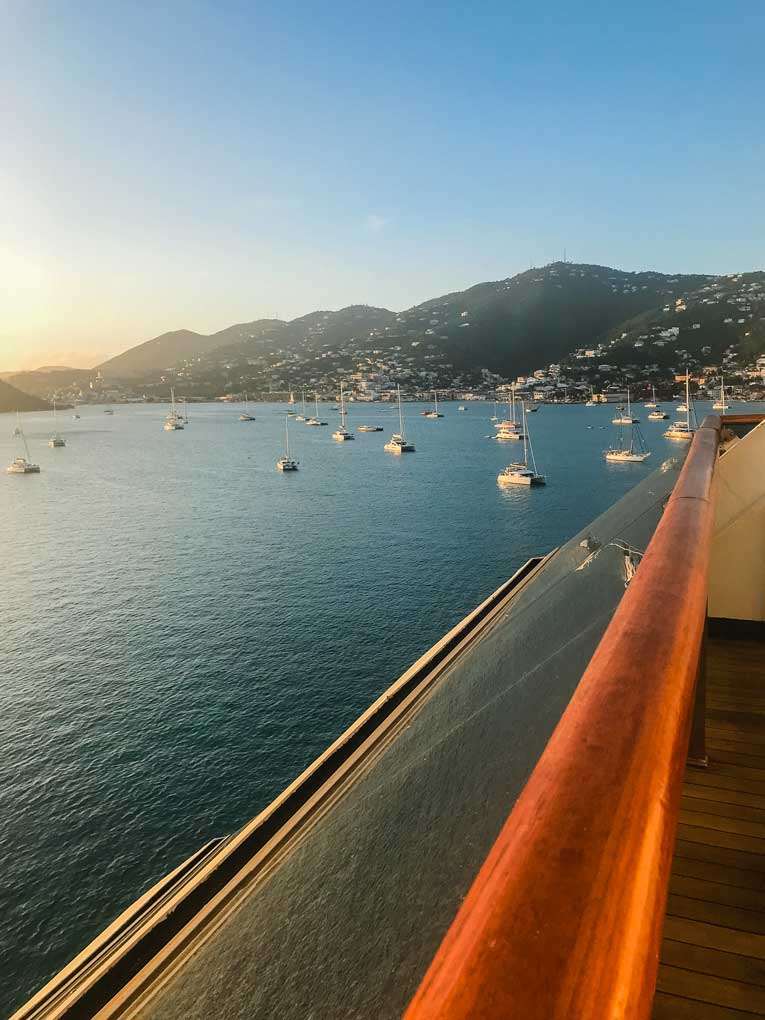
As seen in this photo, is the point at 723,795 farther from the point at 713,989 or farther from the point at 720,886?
the point at 713,989

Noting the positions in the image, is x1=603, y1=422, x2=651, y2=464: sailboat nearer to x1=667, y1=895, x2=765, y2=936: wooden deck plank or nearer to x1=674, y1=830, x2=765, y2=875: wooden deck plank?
x1=674, y1=830, x2=765, y2=875: wooden deck plank

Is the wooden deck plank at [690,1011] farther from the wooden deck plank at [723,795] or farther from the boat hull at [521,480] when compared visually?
the boat hull at [521,480]

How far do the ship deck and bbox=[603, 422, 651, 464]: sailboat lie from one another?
59.1 metres

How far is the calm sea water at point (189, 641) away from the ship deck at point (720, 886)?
1069cm

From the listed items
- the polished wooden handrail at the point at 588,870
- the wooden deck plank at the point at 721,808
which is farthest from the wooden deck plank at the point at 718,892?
the polished wooden handrail at the point at 588,870

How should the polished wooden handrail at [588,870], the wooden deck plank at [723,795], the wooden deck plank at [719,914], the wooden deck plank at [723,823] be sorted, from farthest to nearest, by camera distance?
the wooden deck plank at [723,795]
the wooden deck plank at [723,823]
the wooden deck plank at [719,914]
the polished wooden handrail at [588,870]

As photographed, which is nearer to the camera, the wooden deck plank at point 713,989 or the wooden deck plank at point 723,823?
the wooden deck plank at point 713,989

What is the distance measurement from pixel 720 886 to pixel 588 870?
6.73 feet

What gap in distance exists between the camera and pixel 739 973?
1.67 m

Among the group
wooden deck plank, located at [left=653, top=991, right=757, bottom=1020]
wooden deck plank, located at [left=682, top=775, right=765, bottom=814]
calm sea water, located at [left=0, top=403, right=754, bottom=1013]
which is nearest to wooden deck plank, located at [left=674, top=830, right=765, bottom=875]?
wooden deck plank, located at [left=682, top=775, right=765, bottom=814]

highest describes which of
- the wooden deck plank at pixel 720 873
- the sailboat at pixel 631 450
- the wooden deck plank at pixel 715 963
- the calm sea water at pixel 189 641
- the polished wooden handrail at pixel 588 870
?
the polished wooden handrail at pixel 588 870

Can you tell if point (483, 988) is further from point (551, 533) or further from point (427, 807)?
point (551, 533)

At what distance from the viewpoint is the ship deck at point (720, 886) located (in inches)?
63.9

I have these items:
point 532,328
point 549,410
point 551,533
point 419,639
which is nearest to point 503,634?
point 419,639
